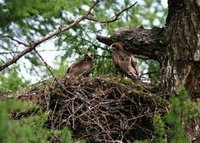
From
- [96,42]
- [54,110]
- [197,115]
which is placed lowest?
[197,115]

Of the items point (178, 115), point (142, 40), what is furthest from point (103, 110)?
point (178, 115)

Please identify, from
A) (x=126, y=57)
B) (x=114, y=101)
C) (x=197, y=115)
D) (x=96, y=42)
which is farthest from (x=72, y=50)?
(x=197, y=115)

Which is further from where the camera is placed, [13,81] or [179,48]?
[13,81]

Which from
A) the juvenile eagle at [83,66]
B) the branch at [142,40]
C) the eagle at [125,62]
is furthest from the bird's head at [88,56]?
the branch at [142,40]

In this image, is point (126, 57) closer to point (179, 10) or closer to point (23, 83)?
point (179, 10)

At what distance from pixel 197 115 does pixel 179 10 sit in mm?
2165

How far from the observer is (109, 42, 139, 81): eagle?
265 inches

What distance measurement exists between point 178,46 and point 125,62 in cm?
102

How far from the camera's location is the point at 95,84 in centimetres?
629

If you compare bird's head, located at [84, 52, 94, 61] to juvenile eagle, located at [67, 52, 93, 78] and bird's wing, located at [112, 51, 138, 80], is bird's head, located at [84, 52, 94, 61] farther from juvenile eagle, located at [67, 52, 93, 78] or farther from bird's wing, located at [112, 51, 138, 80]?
bird's wing, located at [112, 51, 138, 80]

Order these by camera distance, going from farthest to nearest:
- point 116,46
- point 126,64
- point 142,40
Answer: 1. point 126,64
2. point 116,46
3. point 142,40

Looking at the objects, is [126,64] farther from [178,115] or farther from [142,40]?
[178,115]

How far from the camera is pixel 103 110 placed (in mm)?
5938

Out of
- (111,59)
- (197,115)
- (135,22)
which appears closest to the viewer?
(197,115)
